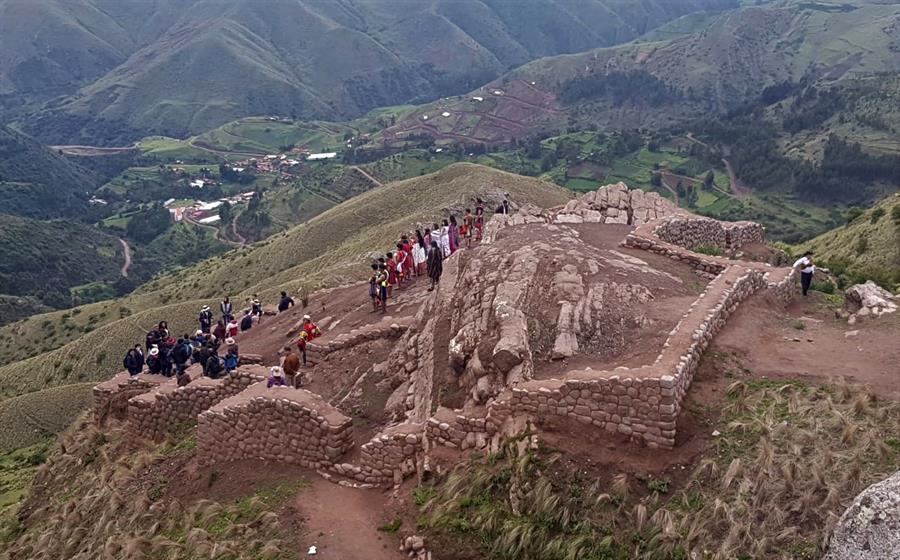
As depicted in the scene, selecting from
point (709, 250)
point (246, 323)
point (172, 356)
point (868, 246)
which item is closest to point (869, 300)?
point (709, 250)

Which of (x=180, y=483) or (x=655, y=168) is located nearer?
(x=180, y=483)

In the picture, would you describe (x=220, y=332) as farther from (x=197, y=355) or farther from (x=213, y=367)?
(x=213, y=367)

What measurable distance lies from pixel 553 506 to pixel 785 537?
3.62 metres

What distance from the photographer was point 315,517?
14.2 metres

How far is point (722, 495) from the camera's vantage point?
1096 centimetres

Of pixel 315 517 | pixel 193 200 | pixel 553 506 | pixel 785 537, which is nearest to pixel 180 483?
pixel 315 517

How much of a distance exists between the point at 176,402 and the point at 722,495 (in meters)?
17.1

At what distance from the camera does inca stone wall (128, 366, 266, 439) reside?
20.8 m

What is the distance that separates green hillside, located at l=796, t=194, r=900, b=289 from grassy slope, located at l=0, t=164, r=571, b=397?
92.9 feet

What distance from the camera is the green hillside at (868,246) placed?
29250 millimetres

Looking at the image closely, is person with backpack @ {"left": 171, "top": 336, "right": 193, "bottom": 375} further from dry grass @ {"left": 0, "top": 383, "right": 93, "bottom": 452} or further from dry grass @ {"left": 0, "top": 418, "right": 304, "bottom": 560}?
dry grass @ {"left": 0, "top": 383, "right": 93, "bottom": 452}

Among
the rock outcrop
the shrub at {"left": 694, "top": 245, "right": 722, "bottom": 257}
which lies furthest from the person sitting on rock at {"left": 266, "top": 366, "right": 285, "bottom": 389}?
the shrub at {"left": 694, "top": 245, "right": 722, "bottom": 257}

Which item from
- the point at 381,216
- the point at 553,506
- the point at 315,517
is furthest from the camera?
the point at 381,216

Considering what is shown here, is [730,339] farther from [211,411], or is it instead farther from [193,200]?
[193,200]
